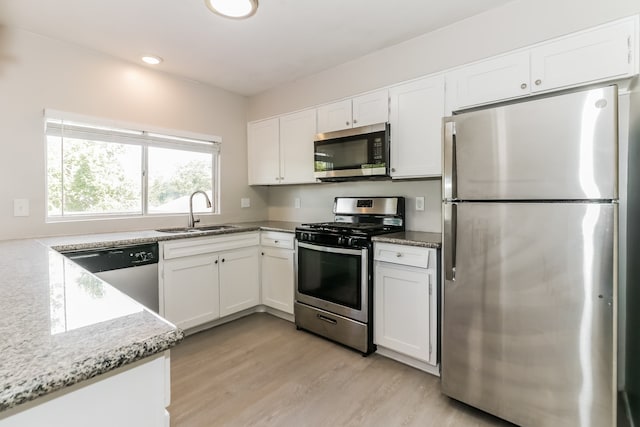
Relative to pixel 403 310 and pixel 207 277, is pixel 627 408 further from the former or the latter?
pixel 207 277

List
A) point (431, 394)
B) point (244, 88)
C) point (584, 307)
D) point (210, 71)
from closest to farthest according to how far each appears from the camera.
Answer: point (584, 307)
point (431, 394)
point (210, 71)
point (244, 88)

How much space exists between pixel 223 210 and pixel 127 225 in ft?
3.20

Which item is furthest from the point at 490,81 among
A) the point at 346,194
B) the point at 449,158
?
the point at 346,194

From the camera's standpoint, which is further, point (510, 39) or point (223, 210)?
point (223, 210)

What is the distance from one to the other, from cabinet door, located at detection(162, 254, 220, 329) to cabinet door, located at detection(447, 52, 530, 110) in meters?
2.36

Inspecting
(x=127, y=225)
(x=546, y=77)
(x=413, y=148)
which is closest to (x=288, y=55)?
(x=413, y=148)

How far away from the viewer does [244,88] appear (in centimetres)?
346

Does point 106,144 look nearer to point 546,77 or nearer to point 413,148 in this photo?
point 413,148

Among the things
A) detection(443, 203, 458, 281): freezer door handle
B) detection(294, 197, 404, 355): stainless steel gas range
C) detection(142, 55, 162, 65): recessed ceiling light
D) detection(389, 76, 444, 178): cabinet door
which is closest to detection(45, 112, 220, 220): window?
detection(142, 55, 162, 65): recessed ceiling light

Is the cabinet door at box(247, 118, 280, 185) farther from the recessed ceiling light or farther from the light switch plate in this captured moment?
the light switch plate

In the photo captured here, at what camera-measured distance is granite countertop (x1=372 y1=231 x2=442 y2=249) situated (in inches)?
79.7

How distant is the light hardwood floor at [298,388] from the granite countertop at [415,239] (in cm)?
90

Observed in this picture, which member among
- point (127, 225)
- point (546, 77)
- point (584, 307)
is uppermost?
point (546, 77)

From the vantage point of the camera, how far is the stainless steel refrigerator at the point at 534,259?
4.50ft
